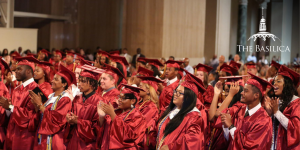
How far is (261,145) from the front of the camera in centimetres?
355

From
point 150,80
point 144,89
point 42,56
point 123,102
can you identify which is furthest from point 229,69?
point 42,56

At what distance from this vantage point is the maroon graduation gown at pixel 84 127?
13.7 feet

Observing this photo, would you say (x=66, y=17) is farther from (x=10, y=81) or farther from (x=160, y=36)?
(x=10, y=81)

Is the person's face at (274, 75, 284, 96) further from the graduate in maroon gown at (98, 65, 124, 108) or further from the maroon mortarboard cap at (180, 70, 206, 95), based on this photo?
the graduate in maroon gown at (98, 65, 124, 108)

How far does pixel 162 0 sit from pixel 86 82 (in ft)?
41.9

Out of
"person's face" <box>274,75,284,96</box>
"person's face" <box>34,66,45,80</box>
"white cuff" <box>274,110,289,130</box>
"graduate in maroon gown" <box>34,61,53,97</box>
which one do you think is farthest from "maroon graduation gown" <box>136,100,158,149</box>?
"person's face" <box>34,66,45,80</box>

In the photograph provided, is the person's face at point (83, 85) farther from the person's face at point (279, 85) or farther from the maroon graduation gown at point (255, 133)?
the person's face at point (279, 85)

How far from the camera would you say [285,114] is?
4.18m

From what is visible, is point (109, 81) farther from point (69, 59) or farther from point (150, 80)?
point (69, 59)

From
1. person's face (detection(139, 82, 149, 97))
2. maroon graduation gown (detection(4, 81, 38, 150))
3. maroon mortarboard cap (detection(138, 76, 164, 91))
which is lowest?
maroon graduation gown (detection(4, 81, 38, 150))

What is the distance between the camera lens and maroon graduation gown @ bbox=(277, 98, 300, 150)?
399cm

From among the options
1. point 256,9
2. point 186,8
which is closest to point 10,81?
point 186,8

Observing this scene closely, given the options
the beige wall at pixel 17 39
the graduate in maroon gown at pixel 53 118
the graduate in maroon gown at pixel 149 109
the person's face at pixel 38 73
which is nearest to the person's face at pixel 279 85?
the graduate in maroon gown at pixel 149 109

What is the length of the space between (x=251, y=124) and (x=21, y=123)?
296 centimetres
